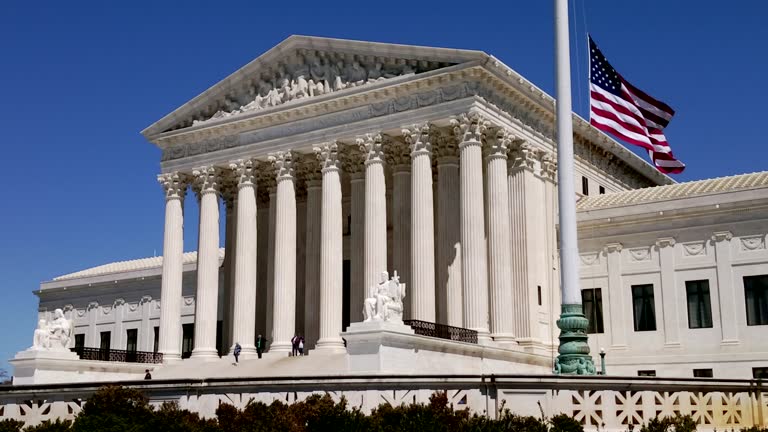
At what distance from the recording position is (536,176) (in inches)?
1939

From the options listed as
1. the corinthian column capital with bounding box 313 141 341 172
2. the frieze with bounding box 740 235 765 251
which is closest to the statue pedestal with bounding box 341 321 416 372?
the corinthian column capital with bounding box 313 141 341 172

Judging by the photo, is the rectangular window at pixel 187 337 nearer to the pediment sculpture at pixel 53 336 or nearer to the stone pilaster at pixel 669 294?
the pediment sculpture at pixel 53 336

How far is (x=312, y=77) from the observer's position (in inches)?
2005

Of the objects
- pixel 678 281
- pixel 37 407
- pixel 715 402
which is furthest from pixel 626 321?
pixel 37 407

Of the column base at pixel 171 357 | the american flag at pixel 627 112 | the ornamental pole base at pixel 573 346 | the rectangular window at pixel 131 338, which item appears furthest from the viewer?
the rectangular window at pixel 131 338

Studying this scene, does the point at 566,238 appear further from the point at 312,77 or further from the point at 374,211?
the point at 312,77

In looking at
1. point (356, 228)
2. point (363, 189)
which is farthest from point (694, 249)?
point (356, 228)

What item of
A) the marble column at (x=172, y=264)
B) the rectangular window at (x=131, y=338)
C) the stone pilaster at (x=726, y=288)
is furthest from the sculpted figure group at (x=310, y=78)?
the rectangular window at (x=131, y=338)

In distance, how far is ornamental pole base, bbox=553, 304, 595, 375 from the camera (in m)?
22.6

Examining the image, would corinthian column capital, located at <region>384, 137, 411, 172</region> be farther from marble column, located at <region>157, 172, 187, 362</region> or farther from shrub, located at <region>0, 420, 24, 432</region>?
shrub, located at <region>0, 420, 24, 432</region>

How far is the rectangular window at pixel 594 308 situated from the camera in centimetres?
4938

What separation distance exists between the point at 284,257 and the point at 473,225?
11525 millimetres

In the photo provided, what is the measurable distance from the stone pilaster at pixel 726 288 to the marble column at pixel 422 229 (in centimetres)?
1407

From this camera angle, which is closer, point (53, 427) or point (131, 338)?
point (53, 427)
